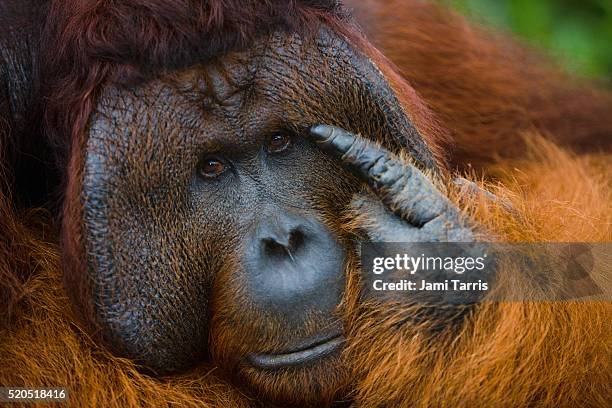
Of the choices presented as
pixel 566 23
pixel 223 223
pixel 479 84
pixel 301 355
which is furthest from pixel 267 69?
pixel 566 23

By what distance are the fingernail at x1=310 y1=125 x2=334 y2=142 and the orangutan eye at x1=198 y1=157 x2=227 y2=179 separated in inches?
10.5

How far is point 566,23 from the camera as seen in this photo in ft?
16.4

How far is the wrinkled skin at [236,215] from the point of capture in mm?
2326

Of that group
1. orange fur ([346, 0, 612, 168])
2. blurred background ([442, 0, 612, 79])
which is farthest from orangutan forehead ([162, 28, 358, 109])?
blurred background ([442, 0, 612, 79])

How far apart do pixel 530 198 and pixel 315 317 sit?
0.98 m

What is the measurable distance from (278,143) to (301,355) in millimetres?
575

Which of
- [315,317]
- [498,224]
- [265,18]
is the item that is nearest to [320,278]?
[315,317]

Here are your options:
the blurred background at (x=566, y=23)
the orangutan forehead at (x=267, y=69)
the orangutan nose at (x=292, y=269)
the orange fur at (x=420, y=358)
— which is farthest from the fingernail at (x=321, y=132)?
the blurred background at (x=566, y=23)

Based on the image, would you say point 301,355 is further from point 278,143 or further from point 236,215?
point 278,143

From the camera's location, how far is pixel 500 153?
12.5 feet

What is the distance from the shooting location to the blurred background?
187 inches

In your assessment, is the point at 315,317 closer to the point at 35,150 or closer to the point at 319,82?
the point at 319,82

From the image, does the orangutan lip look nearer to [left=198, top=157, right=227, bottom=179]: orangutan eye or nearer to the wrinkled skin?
the wrinkled skin

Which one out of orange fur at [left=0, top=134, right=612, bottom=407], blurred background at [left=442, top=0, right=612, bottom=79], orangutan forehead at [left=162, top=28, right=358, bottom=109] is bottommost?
orange fur at [left=0, top=134, right=612, bottom=407]
